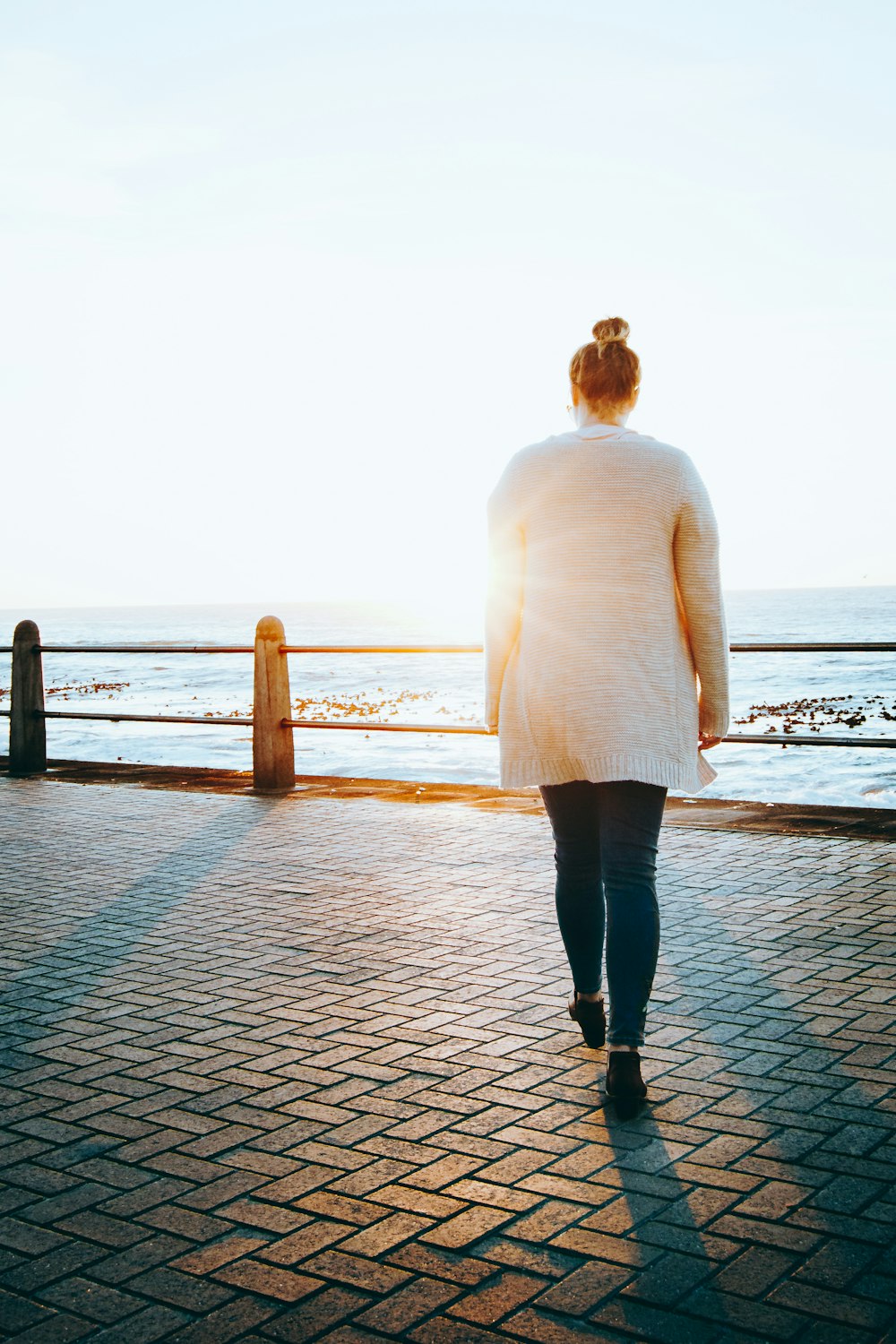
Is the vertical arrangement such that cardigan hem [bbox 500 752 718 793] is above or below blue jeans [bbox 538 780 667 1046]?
above

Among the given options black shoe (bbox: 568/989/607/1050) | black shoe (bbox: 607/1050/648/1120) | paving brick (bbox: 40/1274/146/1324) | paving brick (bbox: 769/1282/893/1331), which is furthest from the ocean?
paving brick (bbox: 40/1274/146/1324)

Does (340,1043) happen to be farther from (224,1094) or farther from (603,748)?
(603,748)

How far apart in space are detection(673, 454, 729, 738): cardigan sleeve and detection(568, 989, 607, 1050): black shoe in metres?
0.97

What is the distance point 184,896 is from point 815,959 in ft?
9.84

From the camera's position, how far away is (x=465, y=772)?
610 inches

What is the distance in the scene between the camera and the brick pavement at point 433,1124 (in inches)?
95.7

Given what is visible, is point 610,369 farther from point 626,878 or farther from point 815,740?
point 815,740

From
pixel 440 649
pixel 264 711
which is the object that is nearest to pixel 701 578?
pixel 440 649

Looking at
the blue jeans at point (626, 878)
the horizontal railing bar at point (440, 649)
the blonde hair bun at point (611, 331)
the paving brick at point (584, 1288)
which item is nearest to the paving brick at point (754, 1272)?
the paving brick at point (584, 1288)

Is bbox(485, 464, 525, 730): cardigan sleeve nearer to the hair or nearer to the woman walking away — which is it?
the woman walking away

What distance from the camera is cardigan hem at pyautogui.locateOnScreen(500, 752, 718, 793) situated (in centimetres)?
341

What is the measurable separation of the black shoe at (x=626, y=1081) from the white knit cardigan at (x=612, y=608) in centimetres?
74

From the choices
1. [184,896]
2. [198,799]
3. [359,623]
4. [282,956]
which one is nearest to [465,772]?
[198,799]

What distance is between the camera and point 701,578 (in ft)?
11.6
